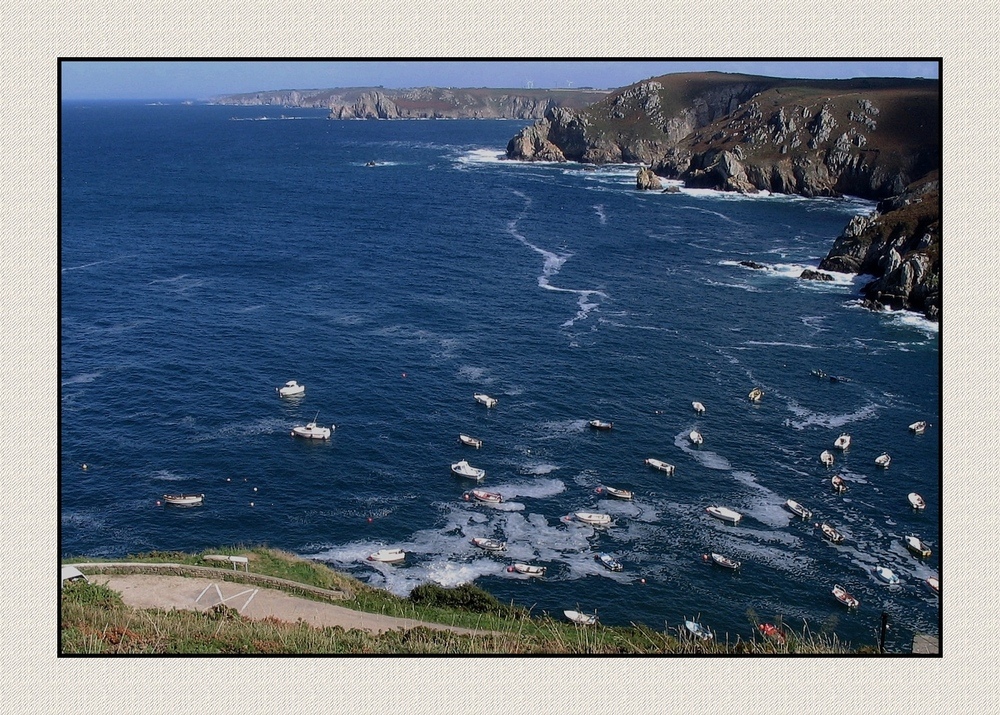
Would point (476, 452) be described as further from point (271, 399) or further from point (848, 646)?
point (848, 646)

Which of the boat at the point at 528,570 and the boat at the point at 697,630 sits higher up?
the boat at the point at 528,570

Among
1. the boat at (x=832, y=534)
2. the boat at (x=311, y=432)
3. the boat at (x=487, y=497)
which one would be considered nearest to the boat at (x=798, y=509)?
the boat at (x=832, y=534)

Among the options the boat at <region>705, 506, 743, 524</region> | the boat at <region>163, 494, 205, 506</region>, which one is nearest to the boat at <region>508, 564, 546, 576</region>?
the boat at <region>705, 506, 743, 524</region>

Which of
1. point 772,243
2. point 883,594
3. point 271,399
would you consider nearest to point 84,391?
point 271,399

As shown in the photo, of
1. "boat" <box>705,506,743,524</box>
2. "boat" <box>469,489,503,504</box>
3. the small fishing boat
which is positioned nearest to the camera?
the small fishing boat

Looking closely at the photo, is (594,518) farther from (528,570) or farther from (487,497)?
(487,497)

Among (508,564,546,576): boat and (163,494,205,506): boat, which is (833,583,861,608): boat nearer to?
(508,564,546,576): boat

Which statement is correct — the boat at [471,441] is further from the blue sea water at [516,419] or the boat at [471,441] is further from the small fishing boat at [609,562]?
the small fishing boat at [609,562]
